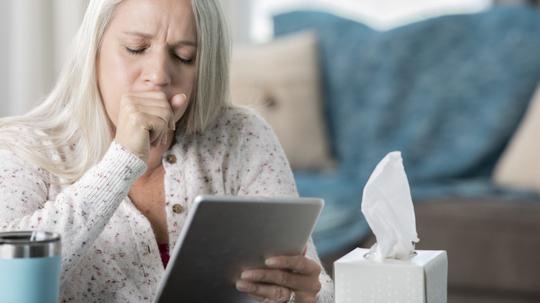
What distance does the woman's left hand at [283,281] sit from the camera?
1.26 meters

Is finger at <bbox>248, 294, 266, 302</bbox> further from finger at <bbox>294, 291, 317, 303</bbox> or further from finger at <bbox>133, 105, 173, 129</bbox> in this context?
finger at <bbox>133, 105, 173, 129</bbox>

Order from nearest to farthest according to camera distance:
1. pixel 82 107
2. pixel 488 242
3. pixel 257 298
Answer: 1. pixel 257 298
2. pixel 82 107
3. pixel 488 242

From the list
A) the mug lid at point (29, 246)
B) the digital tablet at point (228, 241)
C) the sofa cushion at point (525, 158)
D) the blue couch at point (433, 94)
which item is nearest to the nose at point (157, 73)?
the digital tablet at point (228, 241)

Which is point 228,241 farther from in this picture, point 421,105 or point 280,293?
point 421,105

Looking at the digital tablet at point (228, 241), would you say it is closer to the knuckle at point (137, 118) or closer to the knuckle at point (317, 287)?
the knuckle at point (317, 287)

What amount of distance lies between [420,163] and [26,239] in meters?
2.39

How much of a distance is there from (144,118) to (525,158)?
6.51 ft

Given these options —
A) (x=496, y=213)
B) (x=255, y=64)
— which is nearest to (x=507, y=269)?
(x=496, y=213)

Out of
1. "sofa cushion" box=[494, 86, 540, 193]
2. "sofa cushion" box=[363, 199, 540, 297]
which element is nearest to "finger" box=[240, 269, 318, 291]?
"sofa cushion" box=[363, 199, 540, 297]

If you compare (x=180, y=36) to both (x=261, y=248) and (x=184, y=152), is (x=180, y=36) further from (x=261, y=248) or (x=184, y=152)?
(x=261, y=248)

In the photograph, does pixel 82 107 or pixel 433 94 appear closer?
pixel 82 107

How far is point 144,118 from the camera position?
1.35 meters

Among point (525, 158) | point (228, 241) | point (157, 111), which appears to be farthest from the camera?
point (525, 158)

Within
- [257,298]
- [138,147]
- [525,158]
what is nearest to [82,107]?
[138,147]
